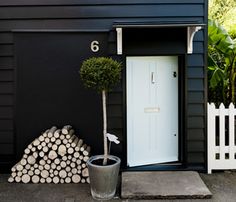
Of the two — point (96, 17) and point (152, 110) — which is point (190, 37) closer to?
point (152, 110)

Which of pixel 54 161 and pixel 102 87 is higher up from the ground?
pixel 102 87

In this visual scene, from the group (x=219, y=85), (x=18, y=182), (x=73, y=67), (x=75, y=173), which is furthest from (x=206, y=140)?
Answer: (x=18, y=182)

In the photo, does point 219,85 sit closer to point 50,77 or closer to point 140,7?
point 140,7

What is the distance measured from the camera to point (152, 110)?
4824 mm

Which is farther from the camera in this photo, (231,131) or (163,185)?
(231,131)

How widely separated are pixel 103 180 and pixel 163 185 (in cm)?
88

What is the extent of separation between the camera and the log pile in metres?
4.16

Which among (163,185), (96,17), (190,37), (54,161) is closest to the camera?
(163,185)

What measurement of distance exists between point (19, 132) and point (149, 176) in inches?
85.2

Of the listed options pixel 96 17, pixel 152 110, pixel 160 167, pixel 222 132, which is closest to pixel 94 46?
pixel 96 17

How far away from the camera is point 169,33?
15.0 ft

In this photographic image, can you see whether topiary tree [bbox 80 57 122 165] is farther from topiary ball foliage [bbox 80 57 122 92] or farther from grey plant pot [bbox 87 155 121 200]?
grey plant pot [bbox 87 155 121 200]

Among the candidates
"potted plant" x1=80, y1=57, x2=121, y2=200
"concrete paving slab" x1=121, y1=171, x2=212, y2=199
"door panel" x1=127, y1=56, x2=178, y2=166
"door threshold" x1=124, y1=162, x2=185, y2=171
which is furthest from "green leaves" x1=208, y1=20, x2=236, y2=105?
"potted plant" x1=80, y1=57, x2=121, y2=200

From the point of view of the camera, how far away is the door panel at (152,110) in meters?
4.75
